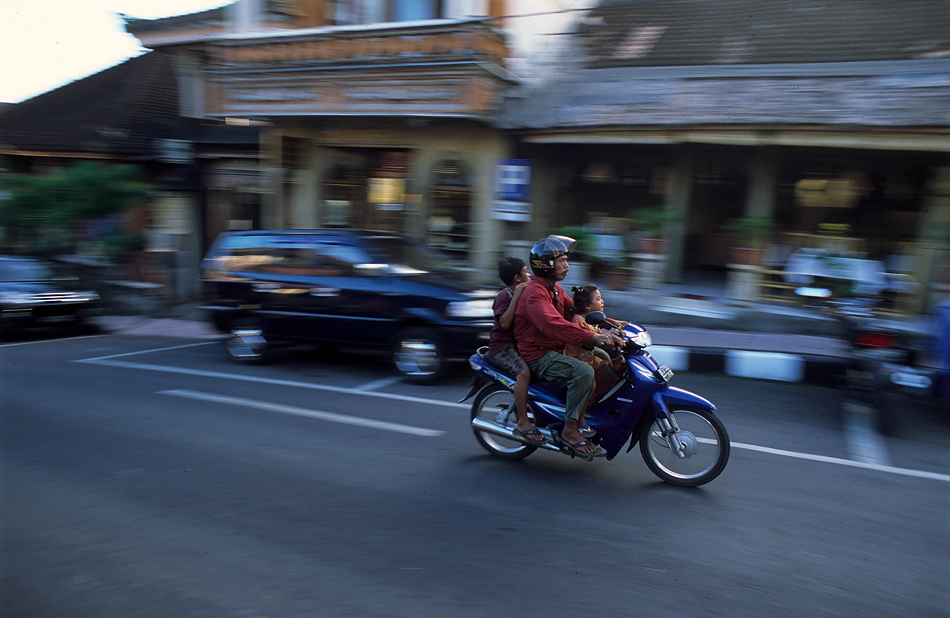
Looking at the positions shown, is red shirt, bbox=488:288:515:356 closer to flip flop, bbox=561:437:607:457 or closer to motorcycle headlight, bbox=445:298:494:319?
flip flop, bbox=561:437:607:457

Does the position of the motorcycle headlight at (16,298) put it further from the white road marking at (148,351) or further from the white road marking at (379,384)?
the white road marking at (379,384)

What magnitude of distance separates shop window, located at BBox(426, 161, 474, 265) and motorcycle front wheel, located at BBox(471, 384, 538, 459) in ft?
27.8

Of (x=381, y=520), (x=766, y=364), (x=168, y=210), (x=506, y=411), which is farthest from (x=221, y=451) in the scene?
(x=168, y=210)

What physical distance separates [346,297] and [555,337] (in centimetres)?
429

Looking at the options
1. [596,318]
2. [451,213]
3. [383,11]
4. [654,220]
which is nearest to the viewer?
[596,318]

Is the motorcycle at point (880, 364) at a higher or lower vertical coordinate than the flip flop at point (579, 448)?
higher

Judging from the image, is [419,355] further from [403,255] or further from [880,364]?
[880,364]

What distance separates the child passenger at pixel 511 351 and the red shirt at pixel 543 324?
7cm

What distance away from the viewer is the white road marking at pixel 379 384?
7461 millimetres

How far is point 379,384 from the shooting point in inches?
301

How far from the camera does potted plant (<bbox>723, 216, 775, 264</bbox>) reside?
10406 mm

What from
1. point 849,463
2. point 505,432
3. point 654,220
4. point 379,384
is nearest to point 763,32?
point 654,220

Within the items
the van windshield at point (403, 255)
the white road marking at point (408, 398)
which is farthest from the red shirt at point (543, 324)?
the van windshield at point (403, 255)

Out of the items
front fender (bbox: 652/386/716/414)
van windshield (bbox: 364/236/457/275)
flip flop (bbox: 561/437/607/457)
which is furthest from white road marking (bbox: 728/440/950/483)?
van windshield (bbox: 364/236/457/275)
